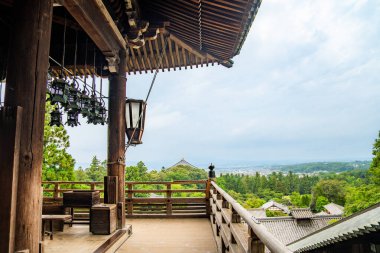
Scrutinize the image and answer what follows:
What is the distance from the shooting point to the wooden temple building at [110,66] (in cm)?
190

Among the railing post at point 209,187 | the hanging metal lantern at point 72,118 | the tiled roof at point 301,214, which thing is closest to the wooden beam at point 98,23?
the hanging metal lantern at point 72,118

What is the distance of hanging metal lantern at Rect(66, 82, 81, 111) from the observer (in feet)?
12.9

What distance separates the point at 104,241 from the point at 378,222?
13.6ft

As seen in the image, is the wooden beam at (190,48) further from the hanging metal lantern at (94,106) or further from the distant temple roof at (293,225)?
the distant temple roof at (293,225)

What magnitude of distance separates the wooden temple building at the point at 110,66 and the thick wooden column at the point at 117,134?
0.02 metres

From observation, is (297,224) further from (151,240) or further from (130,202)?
(151,240)

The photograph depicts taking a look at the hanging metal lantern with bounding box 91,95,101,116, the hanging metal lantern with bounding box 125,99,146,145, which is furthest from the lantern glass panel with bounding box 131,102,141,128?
the hanging metal lantern with bounding box 91,95,101,116

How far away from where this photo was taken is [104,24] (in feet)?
12.3

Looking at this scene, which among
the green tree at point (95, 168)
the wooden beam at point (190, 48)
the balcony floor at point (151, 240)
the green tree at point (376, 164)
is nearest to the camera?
the balcony floor at point (151, 240)

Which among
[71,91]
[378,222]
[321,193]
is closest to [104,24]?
[71,91]

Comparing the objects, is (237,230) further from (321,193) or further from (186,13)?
(321,193)

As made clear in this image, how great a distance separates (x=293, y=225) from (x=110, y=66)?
87.8ft

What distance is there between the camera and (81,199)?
4.59m

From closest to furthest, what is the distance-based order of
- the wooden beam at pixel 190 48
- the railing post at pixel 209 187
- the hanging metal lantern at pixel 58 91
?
the hanging metal lantern at pixel 58 91 < the wooden beam at pixel 190 48 < the railing post at pixel 209 187
